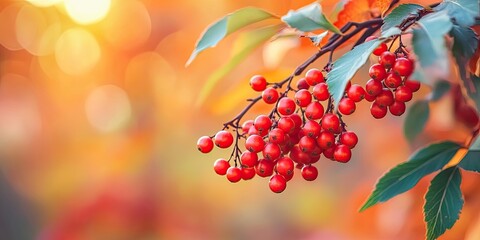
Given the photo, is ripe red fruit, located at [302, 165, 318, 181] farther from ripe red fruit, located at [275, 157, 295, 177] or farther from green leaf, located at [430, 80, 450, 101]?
green leaf, located at [430, 80, 450, 101]

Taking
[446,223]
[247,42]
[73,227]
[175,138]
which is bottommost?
[73,227]

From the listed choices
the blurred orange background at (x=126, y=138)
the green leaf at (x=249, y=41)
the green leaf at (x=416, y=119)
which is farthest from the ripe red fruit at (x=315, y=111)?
the blurred orange background at (x=126, y=138)

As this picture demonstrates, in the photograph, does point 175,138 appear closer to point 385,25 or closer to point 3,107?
point 3,107

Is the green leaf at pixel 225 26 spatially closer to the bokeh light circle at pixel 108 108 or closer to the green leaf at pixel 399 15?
the green leaf at pixel 399 15

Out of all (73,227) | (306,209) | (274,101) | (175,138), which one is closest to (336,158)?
(274,101)

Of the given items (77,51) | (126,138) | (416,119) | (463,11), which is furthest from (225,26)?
(77,51)
